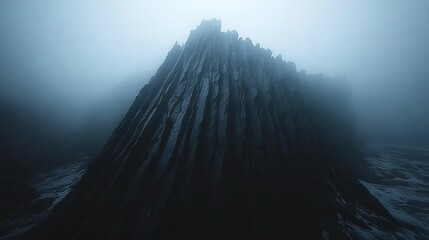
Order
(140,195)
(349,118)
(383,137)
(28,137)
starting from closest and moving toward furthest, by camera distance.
Result: (140,195) → (28,137) → (349,118) → (383,137)

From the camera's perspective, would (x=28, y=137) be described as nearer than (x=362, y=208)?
No

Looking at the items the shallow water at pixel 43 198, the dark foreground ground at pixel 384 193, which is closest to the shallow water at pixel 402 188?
the dark foreground ground at pixel 384 193

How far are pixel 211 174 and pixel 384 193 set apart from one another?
1252 cm

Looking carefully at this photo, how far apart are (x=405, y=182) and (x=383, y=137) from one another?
2288 cm

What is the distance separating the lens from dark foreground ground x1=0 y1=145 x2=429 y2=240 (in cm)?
1072

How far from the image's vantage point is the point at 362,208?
11.8 meters

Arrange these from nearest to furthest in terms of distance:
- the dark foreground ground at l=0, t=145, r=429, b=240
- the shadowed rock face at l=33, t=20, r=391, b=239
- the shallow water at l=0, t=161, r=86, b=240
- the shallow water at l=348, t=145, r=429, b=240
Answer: the shadowed rock face at l=33, t=20, r=391, b=239
the shallow water at l=348, t=145, r=429, b=240
the dark foreground ground at l=0, t=145, r=429, b=240
the shallow water at l=0, t=161, r=86, b=240

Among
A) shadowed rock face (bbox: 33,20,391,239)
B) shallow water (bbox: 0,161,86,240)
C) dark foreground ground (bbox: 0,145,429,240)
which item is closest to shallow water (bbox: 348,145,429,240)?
dark foreground ground (bbox: 0,145,429,240)

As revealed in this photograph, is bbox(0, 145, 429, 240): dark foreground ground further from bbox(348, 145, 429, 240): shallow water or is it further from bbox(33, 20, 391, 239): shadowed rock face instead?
bbox(33, 20, 391, 239): shadowed rock face

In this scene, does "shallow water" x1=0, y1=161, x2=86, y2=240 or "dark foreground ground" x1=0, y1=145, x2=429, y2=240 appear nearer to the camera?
"dark foreground ground" x1=0, y1=145, x2=429, y2=240

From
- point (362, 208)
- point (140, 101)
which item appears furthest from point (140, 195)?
point (362, 208)

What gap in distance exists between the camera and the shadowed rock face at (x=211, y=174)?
8.76m

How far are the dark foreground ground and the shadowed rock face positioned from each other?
53.2 inches

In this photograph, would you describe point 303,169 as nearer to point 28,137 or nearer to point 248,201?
point 248,201
